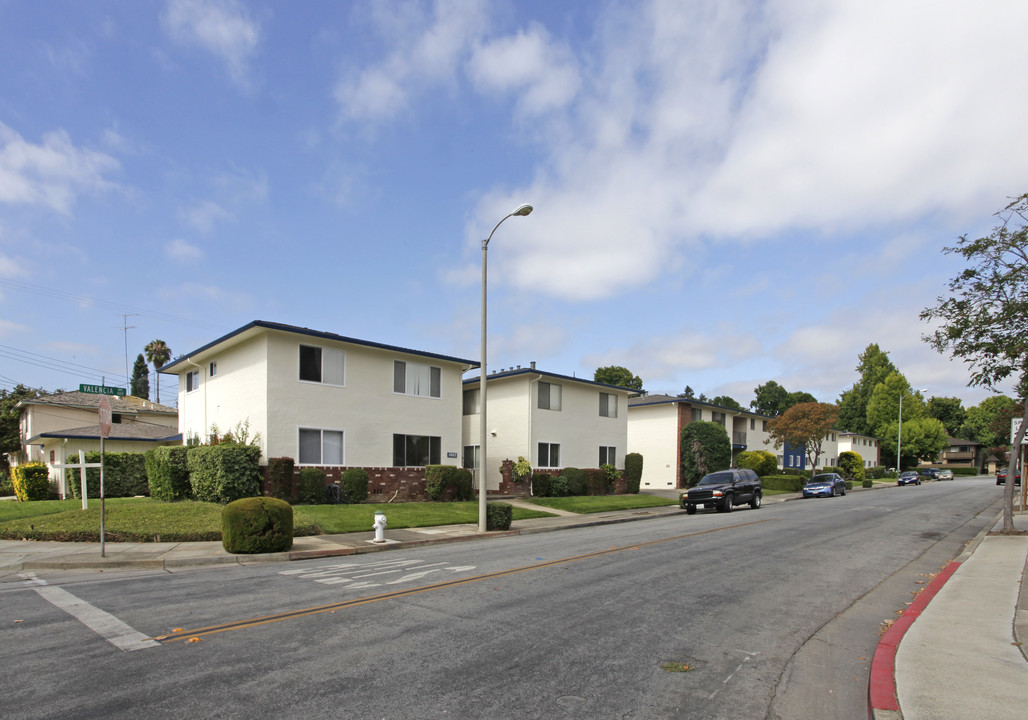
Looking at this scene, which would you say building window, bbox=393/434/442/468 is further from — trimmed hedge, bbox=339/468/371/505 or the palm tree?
the palm tree

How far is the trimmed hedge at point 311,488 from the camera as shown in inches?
867

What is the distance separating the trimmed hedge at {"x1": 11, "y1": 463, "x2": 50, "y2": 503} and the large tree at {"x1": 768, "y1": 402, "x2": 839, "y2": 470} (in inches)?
1895

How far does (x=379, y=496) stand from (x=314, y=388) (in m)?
4.90

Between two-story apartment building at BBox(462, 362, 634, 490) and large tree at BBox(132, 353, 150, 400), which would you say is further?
large tree at BBox(132, 353, 150, 400)

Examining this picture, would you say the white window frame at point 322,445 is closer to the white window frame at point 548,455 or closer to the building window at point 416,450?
the building window at point 416,450

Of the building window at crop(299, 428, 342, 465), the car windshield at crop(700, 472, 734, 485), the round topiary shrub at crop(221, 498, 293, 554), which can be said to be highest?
the building window at crop(299, 428, 342, 465)

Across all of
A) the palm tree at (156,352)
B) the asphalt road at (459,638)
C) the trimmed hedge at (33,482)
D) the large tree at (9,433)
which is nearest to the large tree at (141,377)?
the palm tree at (156,352)

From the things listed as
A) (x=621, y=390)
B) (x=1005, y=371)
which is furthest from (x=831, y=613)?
(x=621, y=390)

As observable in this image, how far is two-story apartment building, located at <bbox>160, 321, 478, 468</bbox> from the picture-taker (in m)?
22.4

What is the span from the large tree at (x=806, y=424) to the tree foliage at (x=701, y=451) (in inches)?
450

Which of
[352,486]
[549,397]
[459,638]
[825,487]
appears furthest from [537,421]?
[459,638]

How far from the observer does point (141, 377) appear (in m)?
77.2

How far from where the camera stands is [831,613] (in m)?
8.41

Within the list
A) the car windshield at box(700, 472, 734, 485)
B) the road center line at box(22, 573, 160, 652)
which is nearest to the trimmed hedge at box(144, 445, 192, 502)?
the road center line at box(22, 573, 160, 652)
